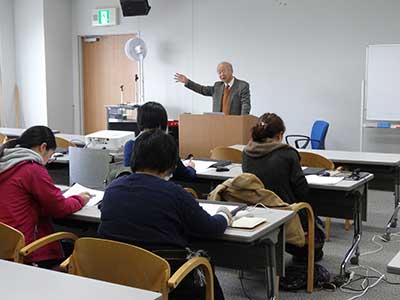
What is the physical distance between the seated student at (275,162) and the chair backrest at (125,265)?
5.62 feet

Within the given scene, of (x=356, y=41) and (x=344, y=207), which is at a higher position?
(x=356, y=41)

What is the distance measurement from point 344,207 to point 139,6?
603 centimetres

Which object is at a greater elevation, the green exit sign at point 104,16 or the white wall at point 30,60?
the green exit sign at point 104,16

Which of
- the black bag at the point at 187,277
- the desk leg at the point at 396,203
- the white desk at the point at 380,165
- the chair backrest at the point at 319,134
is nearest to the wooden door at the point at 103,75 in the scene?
the chair backrest at the point at 319,134

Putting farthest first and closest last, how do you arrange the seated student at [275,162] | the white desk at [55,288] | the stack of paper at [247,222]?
the seated student at [275,162] → the stack of paper at [247,222] → the white desk at [55,288]

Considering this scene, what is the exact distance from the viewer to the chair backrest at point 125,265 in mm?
2021

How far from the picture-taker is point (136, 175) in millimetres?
→ 2383

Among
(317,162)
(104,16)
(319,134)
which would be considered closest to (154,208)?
(317,162)

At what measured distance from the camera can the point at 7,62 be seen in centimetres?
987

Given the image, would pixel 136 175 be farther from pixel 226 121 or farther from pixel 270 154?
pixel 226 121

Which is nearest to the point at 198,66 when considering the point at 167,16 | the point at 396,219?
the point at 167,16

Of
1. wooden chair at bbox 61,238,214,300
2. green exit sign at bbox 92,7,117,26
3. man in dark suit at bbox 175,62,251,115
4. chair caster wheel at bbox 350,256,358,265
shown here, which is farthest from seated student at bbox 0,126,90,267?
green exit sign at bbox 92,7,117,26

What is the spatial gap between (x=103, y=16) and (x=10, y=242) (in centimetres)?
769

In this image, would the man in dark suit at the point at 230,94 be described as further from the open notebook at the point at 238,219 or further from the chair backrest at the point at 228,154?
the open notebook at the point at 238,219
